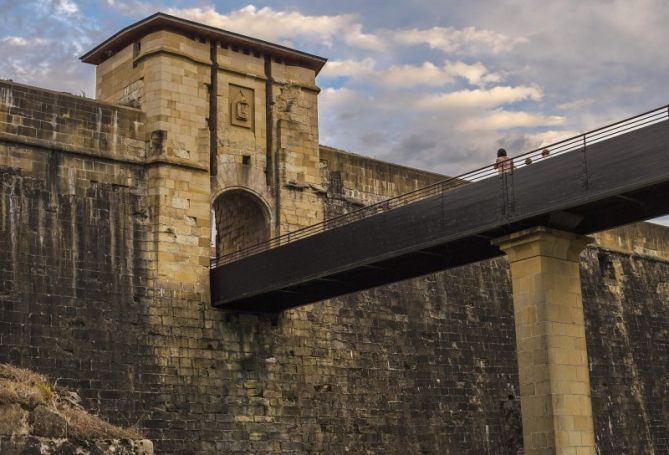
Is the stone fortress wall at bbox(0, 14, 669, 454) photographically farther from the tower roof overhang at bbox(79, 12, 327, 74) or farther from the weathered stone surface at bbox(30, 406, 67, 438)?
the weathered stone surface at bbox(30, 406, 67, 438)

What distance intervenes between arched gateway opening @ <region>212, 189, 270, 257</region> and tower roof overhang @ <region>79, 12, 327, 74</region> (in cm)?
346

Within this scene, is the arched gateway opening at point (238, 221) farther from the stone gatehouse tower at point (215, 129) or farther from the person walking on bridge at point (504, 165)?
the person walking on bridge at point (504, 165)

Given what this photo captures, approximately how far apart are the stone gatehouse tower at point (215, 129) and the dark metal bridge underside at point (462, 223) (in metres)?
1.51

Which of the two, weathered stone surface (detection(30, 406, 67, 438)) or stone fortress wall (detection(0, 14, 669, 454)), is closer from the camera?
weathered stone surface (detection(30, 406, 67, 438))

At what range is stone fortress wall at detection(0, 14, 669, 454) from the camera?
19.3 m

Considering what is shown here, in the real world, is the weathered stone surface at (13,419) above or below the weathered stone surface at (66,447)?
above

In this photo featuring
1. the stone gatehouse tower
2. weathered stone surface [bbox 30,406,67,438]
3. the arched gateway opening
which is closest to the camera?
weathered stone surface [bbox 30,406,67,438]

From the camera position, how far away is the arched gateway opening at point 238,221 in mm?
22781

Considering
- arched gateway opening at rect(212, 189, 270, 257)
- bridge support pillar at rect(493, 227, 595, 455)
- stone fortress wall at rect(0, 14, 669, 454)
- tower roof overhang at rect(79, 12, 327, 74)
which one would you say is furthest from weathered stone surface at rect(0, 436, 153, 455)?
tower roof overhang at rect(79, 12, 327, 74)

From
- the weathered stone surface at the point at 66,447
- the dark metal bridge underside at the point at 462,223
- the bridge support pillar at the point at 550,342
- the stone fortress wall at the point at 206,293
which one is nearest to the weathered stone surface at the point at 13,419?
the weathered stone surface at the point at 66,447

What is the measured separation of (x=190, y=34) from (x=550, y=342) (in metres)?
11.0

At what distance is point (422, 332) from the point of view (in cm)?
2509

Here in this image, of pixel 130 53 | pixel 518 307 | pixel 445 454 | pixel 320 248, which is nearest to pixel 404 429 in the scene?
pixel 445 454

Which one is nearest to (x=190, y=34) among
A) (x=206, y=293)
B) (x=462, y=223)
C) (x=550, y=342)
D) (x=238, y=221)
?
(x=238, y=221)
